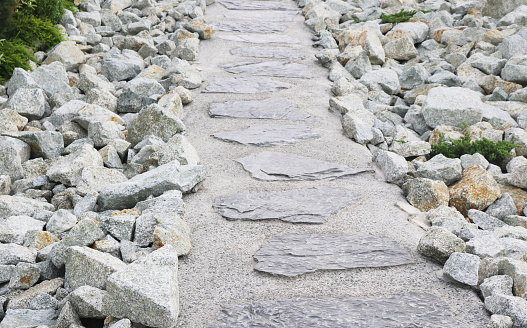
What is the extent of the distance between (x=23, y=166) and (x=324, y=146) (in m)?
2.74

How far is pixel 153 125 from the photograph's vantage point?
14.3ft

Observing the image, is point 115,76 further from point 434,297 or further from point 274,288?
point 434,297

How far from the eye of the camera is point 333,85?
19.1 feet

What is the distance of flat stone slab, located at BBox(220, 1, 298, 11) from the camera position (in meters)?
9.47

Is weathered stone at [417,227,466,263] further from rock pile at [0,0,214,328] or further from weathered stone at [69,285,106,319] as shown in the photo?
weathered stone at [69,285,106,319]

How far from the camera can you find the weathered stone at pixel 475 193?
12.8 feet

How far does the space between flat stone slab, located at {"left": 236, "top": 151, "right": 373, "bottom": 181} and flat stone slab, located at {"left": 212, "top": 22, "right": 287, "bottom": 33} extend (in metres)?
4.50

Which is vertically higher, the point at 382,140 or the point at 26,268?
the point at 26,268

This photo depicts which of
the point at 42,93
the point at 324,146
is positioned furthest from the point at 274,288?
the point at 42,93

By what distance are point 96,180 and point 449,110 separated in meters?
4.03

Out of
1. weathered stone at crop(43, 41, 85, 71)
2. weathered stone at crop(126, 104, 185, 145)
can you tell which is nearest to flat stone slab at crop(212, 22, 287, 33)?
weathered stone at crop(43, 41, 85, 71)

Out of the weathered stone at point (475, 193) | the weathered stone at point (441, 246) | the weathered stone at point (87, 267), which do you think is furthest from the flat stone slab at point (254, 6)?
the weathered stone at point (87, 267)

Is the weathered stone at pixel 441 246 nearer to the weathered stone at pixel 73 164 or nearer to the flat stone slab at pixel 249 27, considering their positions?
the weathered stone at pixel 73 164

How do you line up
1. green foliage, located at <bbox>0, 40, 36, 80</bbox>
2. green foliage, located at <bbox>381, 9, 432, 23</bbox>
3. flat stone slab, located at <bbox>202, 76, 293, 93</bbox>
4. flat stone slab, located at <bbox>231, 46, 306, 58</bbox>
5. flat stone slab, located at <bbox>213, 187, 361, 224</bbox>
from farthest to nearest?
green foliage, located at <bbox>381, 9, 432, 23</bbox> < flat stone slab, located at <bbox>231, 46, 306, 58</bbox> < flat stone slab, located at <bbox>202, 76, 293, 93</bbox> < green foliage, located at <bbox>0, 40, 36, 80</bbox> < flat stone slab, located at <bbox>213, 187, 361, 224</bbox>
